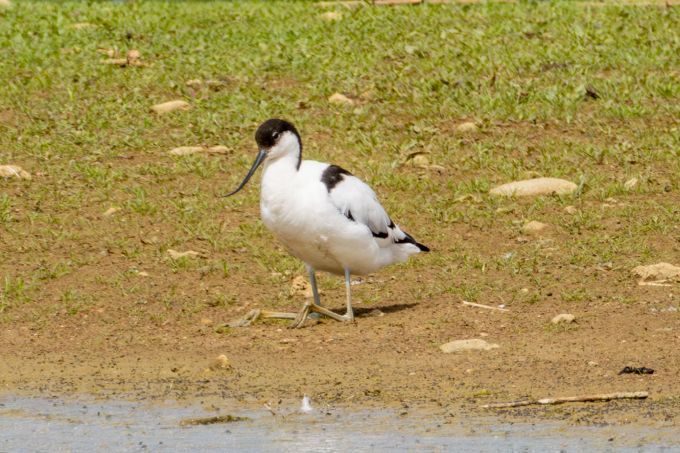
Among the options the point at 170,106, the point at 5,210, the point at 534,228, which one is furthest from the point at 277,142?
the point at 170,106

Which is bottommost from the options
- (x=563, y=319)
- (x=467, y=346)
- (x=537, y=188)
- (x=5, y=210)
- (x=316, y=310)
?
(x=467, y=346)

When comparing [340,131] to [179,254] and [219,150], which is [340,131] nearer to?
[219,150]

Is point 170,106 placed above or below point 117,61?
below

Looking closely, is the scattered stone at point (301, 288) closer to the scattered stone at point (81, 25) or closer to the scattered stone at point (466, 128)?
the scattered stone at point (466, 128)

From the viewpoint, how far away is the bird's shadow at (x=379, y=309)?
28.0 feet

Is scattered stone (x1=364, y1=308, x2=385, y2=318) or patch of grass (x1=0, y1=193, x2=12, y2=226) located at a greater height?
patch of grass (x1=0, y1=193, x2=12, y2=226)

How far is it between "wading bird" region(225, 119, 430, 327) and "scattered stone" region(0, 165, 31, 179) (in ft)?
10.4

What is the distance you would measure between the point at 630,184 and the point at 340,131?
260 cm

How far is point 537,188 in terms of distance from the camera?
10688 mm

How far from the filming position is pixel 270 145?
27.1 ft

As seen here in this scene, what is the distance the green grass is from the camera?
9367 mm

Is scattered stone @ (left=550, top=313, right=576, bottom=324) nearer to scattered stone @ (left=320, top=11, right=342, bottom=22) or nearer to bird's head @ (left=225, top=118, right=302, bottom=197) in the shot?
bird's head @ (left=225, top=118, right=302, bottom=197)

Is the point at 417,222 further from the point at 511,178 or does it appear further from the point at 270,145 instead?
the point at 270,145

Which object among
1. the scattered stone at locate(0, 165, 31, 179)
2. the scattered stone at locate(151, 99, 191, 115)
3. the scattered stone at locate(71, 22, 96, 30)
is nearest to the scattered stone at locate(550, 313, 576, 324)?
the scattered stone at locate(0, 165, 31, 179)
